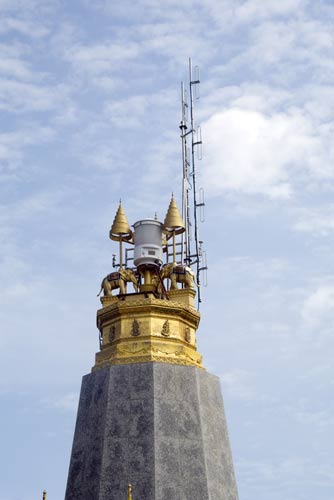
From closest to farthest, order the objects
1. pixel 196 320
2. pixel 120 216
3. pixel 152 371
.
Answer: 1. pixel 152 371
2. pixel 196 320
3. pixel 120 216

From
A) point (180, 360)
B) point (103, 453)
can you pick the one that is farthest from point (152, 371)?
point (103, 453)

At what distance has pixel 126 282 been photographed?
32.9m

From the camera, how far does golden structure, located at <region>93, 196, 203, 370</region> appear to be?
30359 millimetres

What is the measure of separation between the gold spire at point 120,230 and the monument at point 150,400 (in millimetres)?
549

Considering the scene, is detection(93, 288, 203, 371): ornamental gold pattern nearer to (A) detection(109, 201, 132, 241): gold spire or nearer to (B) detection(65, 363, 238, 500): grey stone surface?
(B) detection(65, 363, 238, 500): grey stone surface

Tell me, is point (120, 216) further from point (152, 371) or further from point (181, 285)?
point (152, 371)

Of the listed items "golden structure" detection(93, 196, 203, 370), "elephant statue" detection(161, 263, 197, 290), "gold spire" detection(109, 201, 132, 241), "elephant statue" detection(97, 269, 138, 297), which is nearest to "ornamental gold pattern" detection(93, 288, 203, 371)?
"golden structure" detection(93, 196, 203, 370)

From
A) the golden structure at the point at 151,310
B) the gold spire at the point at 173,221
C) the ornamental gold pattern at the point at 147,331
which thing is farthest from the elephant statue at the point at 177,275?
the gold spire at the point at 173,221

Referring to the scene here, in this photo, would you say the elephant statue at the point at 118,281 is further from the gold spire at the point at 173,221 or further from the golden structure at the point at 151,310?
the gold spire at the point at 173,221

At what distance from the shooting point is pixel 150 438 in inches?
1106

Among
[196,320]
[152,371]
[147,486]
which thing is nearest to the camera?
[147,486]

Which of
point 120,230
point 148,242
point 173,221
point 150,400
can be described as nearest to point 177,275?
point 148,242

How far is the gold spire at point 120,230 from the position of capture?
1332 inches

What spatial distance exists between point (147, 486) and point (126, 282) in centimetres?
826
